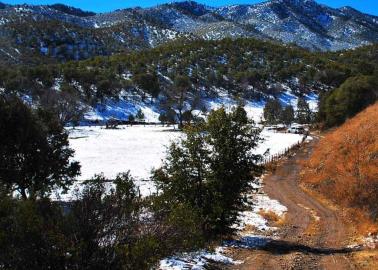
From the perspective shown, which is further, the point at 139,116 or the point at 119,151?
the point at 139,116

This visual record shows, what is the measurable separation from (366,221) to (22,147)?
21.6 metres

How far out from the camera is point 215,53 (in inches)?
7864

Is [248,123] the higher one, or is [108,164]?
[248,123]

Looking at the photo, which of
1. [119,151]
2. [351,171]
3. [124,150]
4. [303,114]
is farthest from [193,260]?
[303,114]

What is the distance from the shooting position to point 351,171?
125ft

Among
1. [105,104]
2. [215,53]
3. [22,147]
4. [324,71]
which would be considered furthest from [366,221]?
[215,53]

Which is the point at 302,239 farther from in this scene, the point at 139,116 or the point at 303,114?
the point at 303,114

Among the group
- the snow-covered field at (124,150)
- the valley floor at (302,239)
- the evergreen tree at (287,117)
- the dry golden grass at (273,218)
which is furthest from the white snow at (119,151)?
the evergreen tree at (287,117)

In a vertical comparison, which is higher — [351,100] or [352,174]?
[351,100]

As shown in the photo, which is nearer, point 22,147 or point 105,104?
point 22,147

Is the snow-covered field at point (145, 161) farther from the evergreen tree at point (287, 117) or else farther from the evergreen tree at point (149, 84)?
the evergreen tree at point (149, 84)

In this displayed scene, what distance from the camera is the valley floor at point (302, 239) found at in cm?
1881

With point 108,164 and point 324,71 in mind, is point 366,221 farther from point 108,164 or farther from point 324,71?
point 324,71

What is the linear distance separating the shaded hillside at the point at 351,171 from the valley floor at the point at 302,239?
1.44 m
